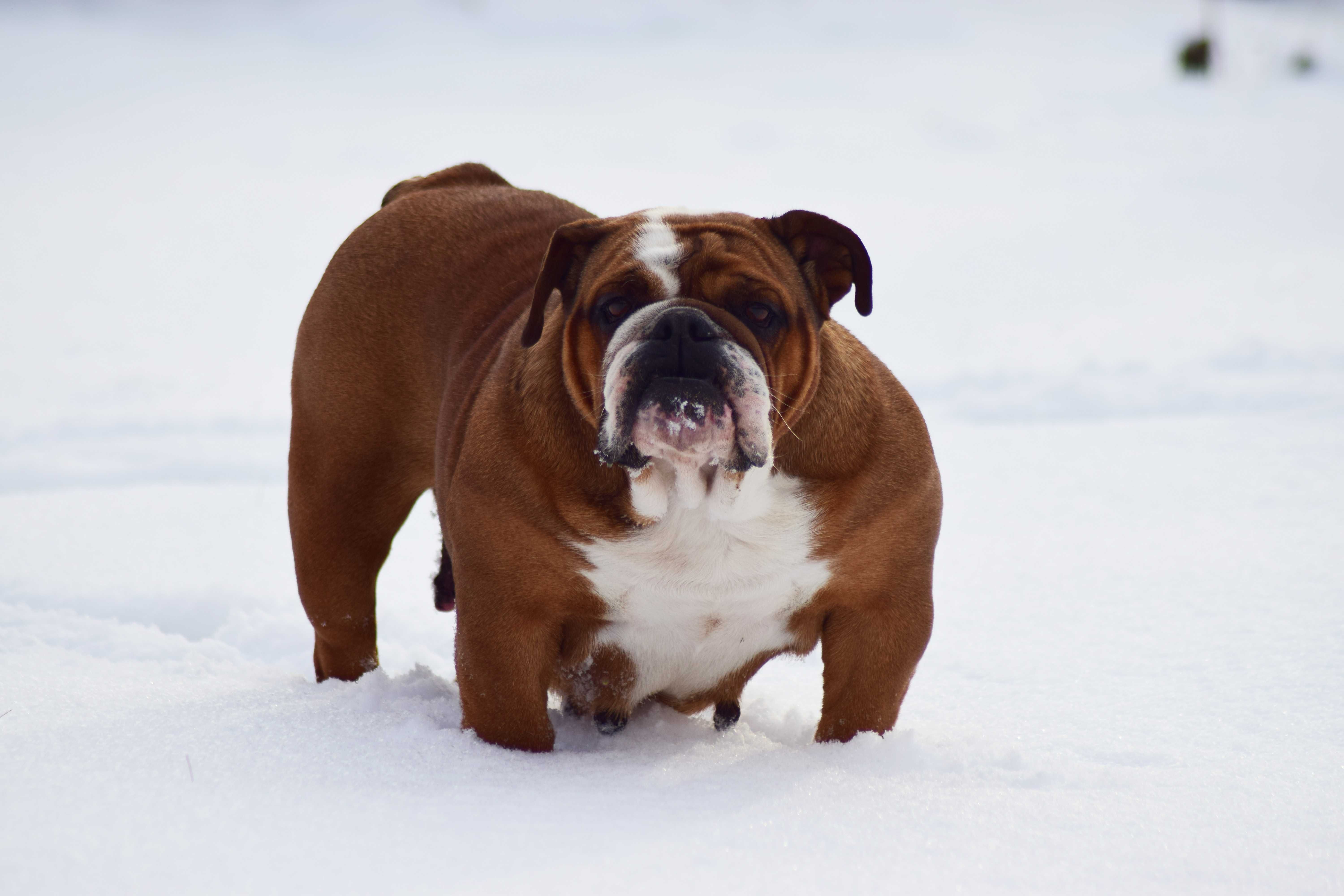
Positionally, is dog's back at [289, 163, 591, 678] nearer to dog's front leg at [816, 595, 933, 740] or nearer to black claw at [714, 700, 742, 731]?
black claw at [714, 700, 742, 731]

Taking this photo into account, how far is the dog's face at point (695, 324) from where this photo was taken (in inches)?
96.1

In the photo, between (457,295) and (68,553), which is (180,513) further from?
(457,295)

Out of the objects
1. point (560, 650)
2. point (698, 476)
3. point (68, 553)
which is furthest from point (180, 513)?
point (698, 476)

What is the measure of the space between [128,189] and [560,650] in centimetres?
1224

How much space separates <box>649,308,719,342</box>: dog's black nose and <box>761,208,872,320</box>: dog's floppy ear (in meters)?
0.42

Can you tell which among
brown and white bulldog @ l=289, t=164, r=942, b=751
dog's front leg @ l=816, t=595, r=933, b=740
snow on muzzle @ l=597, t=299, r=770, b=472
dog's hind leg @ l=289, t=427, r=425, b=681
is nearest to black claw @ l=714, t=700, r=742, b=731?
brown and white bulldog @ l=289, t=164, r=942, b=751

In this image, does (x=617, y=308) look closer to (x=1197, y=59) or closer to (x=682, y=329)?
(x=682, y=329)

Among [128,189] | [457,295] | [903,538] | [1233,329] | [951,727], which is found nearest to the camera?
[903,538]

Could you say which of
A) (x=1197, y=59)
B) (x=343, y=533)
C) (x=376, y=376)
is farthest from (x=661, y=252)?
(x=1197, y=59)

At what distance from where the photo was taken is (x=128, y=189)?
13.5 metres

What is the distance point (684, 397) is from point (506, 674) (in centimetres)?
76

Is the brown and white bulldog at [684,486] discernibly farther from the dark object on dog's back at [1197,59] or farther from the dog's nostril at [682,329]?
the dark object on dog's back at [1197,59]

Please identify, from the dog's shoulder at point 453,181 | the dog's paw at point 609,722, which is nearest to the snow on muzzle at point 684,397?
the dog's paw at point 609,722

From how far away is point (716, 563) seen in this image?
2.73 meters
